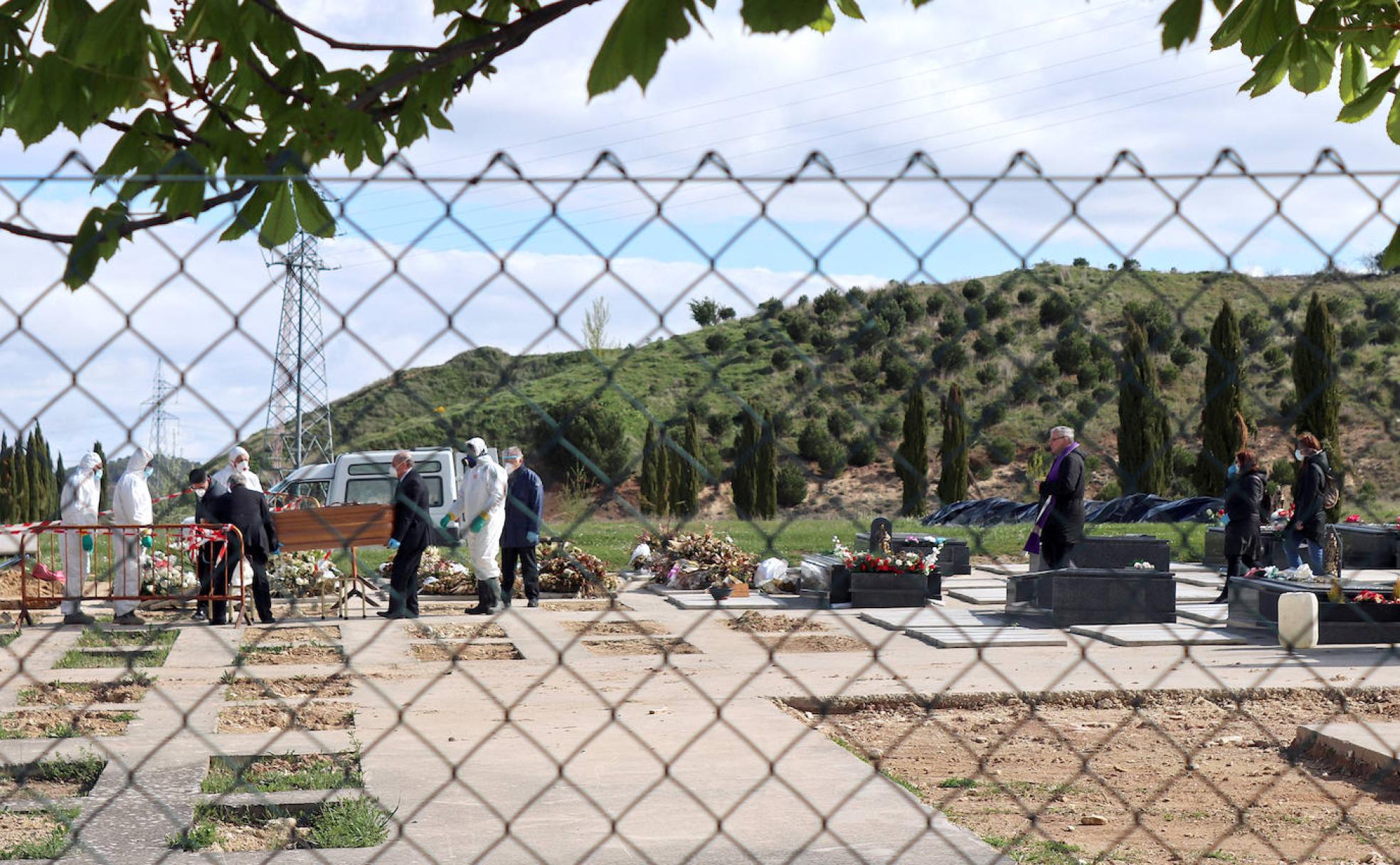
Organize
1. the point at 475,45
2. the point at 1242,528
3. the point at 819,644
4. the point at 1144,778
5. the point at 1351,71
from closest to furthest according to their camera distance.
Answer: the point at 475,45 → the point at 1351,71 → the point at 1144,778 → the point at 819,644 → the point at 1242,528

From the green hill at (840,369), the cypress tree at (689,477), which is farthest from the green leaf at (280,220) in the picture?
the cypress tree at (689,477)

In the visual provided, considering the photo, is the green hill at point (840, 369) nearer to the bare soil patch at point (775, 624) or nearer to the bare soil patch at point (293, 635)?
the bare soil patch at point (293, 635)

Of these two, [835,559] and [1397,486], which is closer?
[835,559]

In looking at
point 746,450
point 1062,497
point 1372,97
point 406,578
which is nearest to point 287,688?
point 406,578

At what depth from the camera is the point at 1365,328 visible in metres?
2.85

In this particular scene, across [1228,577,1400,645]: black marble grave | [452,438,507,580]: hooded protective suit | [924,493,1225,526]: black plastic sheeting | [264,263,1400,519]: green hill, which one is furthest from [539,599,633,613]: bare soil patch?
[264,263,1400,519]: green hill

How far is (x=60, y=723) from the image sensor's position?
6.72 metres

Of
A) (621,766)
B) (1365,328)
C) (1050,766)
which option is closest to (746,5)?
(1365,328)

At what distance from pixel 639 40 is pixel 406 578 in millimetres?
9669

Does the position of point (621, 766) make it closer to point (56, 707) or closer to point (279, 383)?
point (56, 707)

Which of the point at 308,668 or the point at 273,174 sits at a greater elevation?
the point at 273,174

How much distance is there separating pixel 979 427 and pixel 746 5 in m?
1.04

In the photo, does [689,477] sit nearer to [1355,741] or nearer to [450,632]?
[450,632]

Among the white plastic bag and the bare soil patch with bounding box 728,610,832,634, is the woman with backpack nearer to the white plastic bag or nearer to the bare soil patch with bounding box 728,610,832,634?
the bare soil patch with bounding box 728,610,832,634
